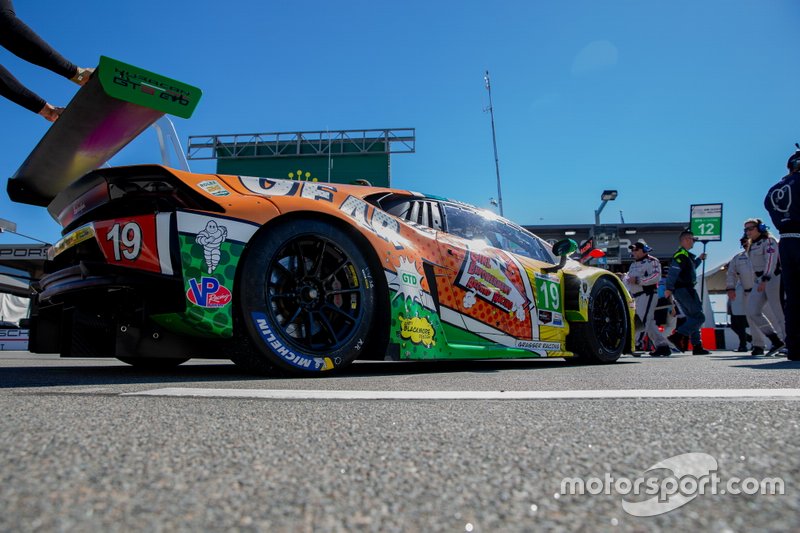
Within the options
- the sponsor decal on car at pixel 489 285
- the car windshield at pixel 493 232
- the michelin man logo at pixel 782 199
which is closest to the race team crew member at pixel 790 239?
the michelin man logo at pixel 782 199

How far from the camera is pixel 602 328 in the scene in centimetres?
531

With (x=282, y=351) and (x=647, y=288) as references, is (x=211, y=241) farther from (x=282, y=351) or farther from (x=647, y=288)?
(x=647, y=288)

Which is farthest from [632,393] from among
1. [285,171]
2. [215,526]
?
[285,171]

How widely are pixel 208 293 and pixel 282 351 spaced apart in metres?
0.48

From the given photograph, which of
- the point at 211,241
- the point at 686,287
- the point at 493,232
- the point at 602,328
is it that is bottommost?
the point at 602,328

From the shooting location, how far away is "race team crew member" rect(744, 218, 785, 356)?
7.08 metres

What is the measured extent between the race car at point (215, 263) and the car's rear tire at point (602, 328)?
5.34 ft

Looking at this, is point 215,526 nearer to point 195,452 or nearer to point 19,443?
point 195,452

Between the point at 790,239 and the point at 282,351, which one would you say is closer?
the point at 282,351

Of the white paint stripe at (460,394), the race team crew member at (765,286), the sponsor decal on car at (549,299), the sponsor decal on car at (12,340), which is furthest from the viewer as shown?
the sponsor decal on car at (12,340)

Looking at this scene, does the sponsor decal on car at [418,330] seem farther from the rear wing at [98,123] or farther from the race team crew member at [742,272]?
the race team crew member at [742,272]

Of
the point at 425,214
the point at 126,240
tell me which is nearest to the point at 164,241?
the point at 126,240

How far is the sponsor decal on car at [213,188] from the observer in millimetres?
2828

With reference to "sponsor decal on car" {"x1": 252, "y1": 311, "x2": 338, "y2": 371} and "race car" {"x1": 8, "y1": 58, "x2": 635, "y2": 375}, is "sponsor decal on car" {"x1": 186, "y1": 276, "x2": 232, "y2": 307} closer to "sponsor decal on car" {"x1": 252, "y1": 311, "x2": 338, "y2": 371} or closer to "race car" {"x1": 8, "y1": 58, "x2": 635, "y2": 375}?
"race car" {"x1": 8, "y1": 58, "x2": 635, "y2": 375}
